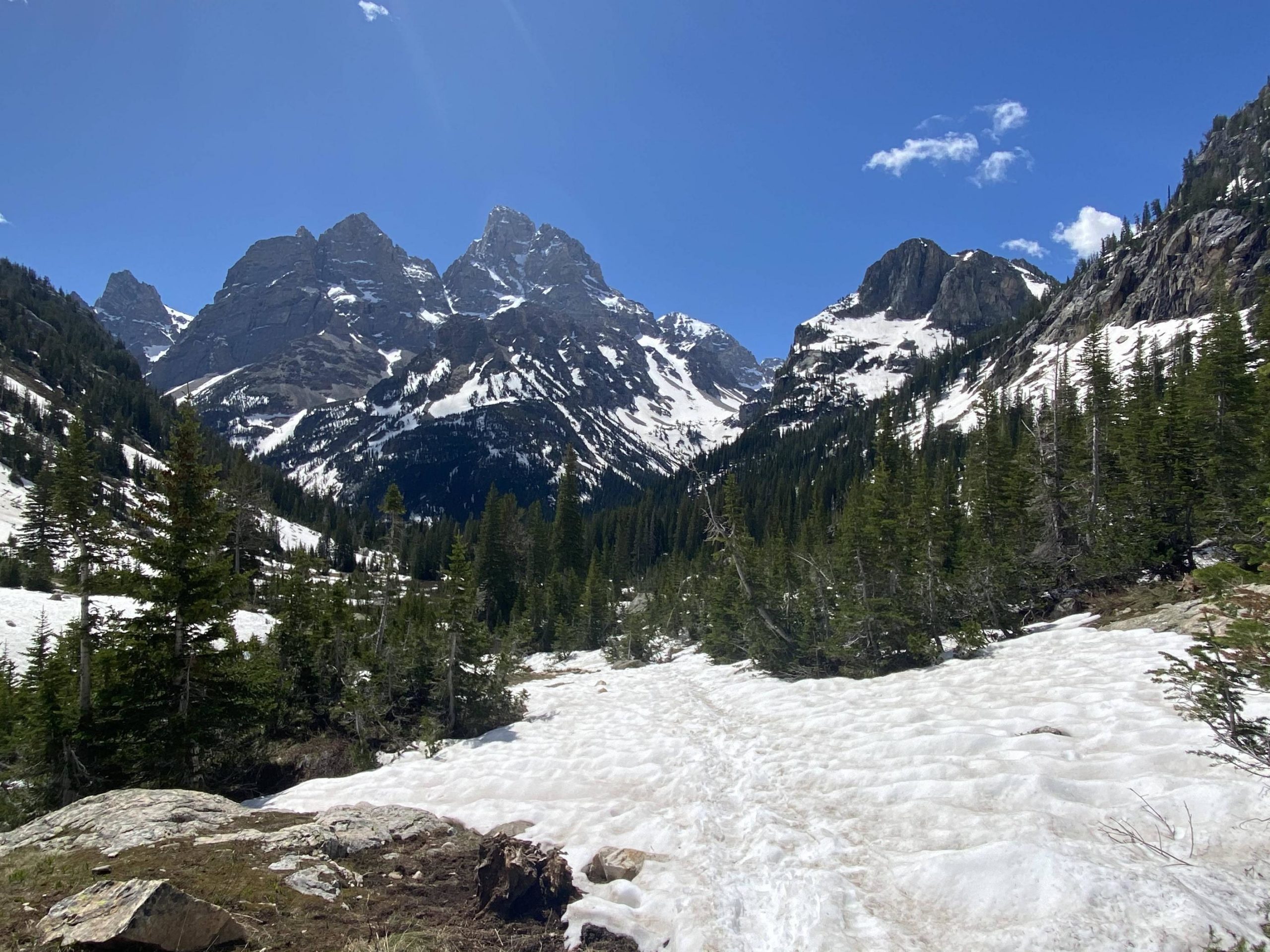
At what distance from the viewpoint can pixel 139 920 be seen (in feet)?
16.1

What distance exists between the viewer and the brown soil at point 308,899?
586 centimetres

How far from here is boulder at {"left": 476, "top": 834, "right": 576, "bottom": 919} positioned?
23.7 feet

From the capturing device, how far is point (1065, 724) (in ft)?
34.7

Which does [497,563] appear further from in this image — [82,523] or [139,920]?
[139,920]

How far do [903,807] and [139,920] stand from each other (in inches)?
365

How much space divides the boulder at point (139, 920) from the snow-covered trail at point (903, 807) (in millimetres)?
3727

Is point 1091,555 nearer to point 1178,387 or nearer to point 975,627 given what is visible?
point 975,627

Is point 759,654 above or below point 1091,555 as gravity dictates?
below

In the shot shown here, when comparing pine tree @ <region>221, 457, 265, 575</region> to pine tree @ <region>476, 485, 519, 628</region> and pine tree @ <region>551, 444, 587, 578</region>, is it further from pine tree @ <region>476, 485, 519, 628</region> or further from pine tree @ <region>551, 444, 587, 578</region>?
pine tree @ <region>551, 444, 587, 578</region>

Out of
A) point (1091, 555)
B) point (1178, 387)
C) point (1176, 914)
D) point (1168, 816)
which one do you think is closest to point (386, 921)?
point (1176, 914)

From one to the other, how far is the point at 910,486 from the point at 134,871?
127ft

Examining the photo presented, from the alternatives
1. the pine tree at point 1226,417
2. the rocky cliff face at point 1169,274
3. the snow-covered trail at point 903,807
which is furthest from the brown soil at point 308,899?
the rocky cliff face at point 1169,274

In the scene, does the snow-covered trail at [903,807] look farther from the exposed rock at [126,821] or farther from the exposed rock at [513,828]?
the exposed rock at [126,821]

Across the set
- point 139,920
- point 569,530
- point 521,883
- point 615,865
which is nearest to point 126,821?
point 139,920
